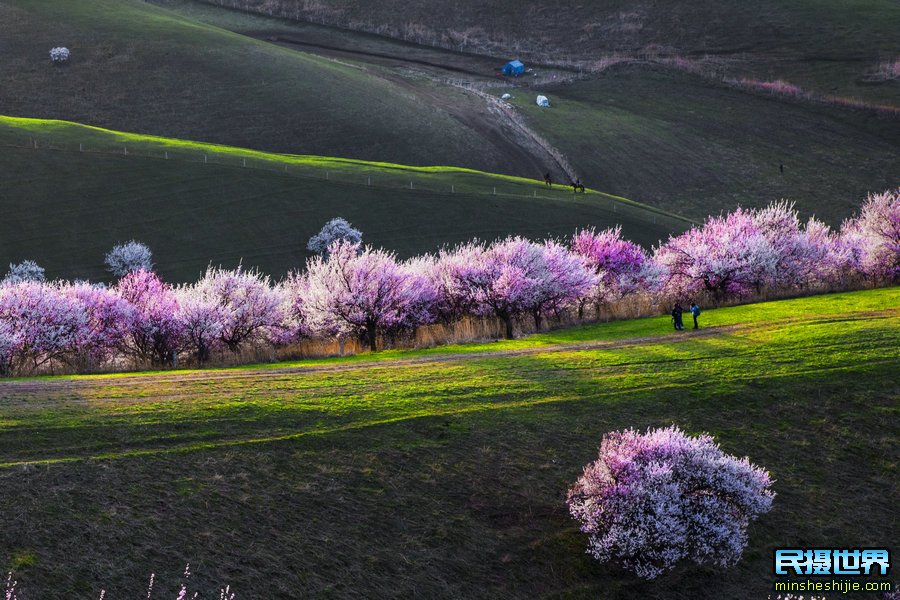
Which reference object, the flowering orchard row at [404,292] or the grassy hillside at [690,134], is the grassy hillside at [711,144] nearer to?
the grassy hillside at [690,134]

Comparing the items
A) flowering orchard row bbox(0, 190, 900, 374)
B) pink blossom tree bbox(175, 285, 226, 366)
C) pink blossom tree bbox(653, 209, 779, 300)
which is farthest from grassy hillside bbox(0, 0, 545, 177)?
pink blossom tree bbox(175, 285, 226, 366)

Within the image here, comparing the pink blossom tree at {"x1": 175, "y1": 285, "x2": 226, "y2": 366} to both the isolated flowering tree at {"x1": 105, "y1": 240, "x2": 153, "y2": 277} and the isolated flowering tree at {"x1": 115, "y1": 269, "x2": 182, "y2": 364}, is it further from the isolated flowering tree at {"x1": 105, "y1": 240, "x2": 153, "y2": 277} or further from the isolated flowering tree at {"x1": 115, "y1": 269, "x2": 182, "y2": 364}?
the isolated flowering tree at {"x1": 105, "y1": 240, "x2": 153, "y2": 277}

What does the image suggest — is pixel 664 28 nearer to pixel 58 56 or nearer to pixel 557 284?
pixel 58 56

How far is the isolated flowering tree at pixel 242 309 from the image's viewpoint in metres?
50.7

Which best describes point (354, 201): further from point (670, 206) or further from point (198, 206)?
point (670, 206)

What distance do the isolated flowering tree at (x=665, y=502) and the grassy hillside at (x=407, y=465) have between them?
23.7 inches

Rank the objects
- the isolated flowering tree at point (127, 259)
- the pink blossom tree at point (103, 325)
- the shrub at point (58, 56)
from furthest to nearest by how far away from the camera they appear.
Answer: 1. the shrub at point (58, 56)
2. the isolated flowering tree at point (127, 259)
3. the pink blossom tree at point (103, 325)

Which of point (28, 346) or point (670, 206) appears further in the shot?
point (670, 206)

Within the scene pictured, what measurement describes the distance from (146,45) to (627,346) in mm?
113056

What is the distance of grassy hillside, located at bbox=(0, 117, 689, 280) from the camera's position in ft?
267

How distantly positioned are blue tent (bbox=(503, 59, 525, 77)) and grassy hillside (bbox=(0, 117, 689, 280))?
62.7 m

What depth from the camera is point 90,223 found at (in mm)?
84250

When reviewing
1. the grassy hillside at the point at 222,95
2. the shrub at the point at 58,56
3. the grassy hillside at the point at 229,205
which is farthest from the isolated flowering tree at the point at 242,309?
the shrub at the point at 58,56

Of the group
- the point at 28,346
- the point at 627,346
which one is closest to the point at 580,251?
the point at 627,346
